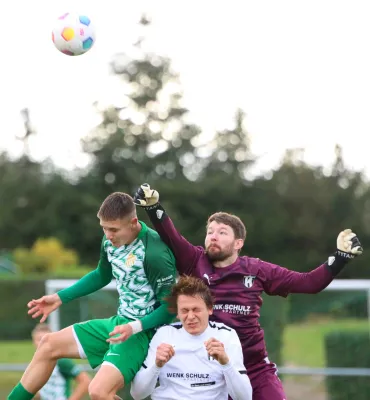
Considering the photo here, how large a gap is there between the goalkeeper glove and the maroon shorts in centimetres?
85

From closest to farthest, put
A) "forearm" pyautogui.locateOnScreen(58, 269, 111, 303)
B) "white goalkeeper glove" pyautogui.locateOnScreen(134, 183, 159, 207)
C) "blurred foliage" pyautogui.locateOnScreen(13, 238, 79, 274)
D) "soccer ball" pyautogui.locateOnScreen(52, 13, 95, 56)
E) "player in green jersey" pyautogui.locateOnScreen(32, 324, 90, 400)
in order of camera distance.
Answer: "white goalkeeper glove" pyautogui.locateOnScreen(134, 183, 159, 207) < "forearm" pyautogui.locateOnScreen(58, 269, 111, 303) < "soccer ball" pyautogui.locateOnScreen(52, 13, 95, 56) < "player in green jersey" pyautogui.locateOnScreen(32, 324, 90, 400) < "blurred foliage" pyautogui.locateOnScreen(13, 238, 79, 274)

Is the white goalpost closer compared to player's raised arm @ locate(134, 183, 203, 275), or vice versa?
player's raised arm @ locate(134, 183, 203, 275)

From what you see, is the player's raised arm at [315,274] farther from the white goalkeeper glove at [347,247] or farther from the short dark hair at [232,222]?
the short dark hair at [232,222]

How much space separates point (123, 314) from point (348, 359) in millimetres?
6706

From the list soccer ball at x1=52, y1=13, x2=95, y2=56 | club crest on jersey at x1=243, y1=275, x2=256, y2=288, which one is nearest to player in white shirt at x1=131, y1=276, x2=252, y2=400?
club crest on jersey at x1=243, y1=275, x2=256, y2=288

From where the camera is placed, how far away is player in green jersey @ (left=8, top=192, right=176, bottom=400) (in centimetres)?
562

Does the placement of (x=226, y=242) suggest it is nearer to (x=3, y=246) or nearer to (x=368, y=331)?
(x=368, y=331)

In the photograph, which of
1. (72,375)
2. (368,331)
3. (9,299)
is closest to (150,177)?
(9,299)

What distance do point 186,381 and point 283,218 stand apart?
137 feet

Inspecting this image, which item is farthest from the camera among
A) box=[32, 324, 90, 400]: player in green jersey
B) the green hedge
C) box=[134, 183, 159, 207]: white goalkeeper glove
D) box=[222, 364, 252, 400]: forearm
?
the green hedge

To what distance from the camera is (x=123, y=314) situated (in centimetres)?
586

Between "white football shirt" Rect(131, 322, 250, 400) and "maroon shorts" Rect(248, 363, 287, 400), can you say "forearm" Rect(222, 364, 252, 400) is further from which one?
"maroon shorts" Rect(248, 363, 287, 400)

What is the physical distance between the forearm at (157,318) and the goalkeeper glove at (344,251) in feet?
3.92

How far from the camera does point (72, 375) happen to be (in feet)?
27.6
